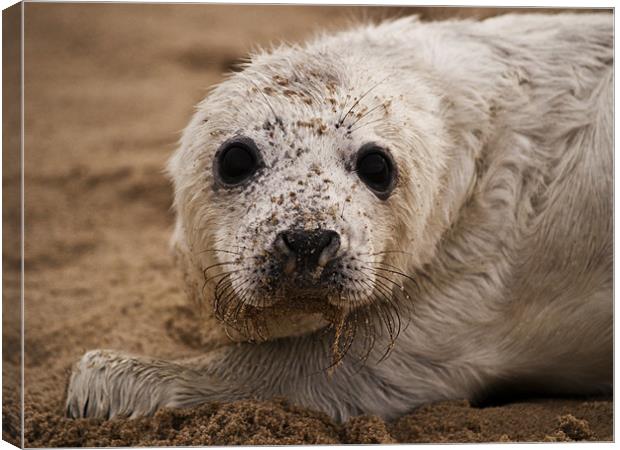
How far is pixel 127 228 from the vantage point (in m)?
6.13

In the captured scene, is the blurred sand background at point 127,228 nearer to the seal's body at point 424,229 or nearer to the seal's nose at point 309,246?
the seal's body at point 424,229

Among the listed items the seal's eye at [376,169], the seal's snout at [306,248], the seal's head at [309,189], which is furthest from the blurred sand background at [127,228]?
the seal's eye at [376,169]

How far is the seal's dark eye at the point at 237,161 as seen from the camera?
132 inches

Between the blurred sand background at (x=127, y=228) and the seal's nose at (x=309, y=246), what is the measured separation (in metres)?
0.79

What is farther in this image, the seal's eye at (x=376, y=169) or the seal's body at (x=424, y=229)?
the seal's body at (x=424, y=229)

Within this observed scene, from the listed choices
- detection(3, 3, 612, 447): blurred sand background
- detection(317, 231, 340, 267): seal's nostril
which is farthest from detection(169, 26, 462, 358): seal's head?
detection(3, 3, 612, 447): blurred sand background

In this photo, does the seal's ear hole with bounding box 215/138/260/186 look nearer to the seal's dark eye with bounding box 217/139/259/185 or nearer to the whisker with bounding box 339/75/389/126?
the seal's dark eye with bounding box 217/139/259/185

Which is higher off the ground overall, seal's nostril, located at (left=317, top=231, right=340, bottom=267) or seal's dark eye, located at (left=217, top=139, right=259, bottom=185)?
seal's dark eye, located at (left=217, top=139, right=259, bottom=185)

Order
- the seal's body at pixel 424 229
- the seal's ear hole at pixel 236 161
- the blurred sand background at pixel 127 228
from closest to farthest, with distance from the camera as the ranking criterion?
the seal's ear hole at pixel 236 161 → the seal's body at pixel 424 229 → the blurred sand background at pixel 127 228

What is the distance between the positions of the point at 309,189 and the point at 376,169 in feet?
1.03

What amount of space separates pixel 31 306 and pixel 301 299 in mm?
2228

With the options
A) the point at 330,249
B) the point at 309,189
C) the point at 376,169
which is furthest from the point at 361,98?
the point at 330,249

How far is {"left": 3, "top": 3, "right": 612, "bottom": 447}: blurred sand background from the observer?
11.9 ft

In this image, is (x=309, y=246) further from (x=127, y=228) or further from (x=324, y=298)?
(x=127, y=228)
